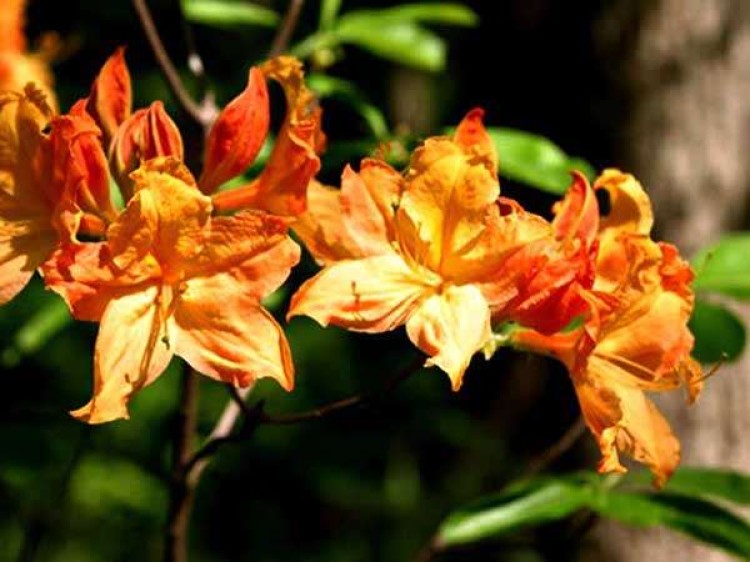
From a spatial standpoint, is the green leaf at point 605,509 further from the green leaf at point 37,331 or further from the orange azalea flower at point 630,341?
the green leaf at point 37,331

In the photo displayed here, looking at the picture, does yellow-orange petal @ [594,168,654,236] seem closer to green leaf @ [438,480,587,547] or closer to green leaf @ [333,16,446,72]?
green leaf @ [438,480,587,547]

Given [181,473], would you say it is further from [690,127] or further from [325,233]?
[690,127]

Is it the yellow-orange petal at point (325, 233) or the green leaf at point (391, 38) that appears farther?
the green leaf at point (391, 38)

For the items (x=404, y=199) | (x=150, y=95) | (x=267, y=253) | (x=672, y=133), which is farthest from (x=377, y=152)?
(x=150, y=95)

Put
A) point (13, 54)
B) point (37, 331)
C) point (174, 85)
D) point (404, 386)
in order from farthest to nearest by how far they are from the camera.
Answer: point (404, 386), point (13, 54), point (37, 331), point (174, 85)

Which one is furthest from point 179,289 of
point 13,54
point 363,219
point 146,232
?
point 13,54

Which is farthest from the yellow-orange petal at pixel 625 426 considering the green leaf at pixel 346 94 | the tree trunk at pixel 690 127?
the tree trunk at pixel 690 127
